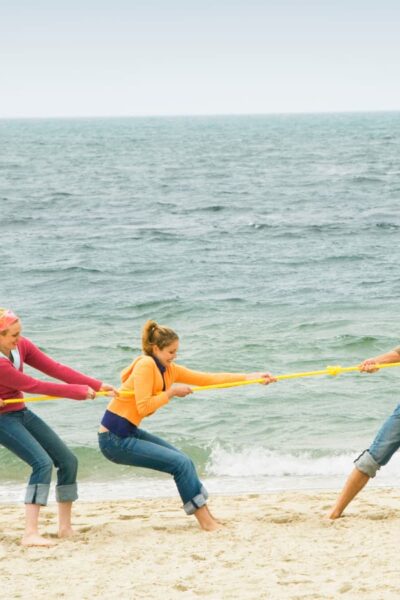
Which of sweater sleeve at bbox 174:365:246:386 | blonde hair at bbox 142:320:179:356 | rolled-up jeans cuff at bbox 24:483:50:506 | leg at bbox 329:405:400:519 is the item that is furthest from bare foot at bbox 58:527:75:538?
leg at bbox 329:405:400:519

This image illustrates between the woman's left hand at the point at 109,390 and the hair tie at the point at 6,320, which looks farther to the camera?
Result: the woman's left hand at the point at 109,390

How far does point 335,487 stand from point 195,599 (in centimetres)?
423

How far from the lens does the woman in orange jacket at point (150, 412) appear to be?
6.95 meters

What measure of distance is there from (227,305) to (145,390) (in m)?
13.2

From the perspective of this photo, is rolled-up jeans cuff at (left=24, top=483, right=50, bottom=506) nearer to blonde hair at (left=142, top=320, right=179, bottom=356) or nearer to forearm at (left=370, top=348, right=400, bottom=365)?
blonde hair at (left=142, top=320, right=179, bottom=356)

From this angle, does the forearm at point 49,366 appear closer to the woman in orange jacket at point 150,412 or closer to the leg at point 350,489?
the woman in orange jacket at point 150,412

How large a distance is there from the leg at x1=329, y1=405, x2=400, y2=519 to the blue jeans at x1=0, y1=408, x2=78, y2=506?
6.38ft

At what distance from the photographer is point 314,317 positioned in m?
18.7

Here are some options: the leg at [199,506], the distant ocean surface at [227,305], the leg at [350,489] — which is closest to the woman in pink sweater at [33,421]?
the leg at [199,506]

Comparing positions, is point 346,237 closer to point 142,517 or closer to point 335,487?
point 335,487

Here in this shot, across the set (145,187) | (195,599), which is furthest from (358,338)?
(145,187)

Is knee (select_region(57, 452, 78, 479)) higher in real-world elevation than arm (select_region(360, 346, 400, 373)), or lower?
lower

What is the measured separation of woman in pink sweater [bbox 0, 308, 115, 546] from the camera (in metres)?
6.84

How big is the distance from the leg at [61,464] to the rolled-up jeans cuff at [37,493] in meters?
0.21
